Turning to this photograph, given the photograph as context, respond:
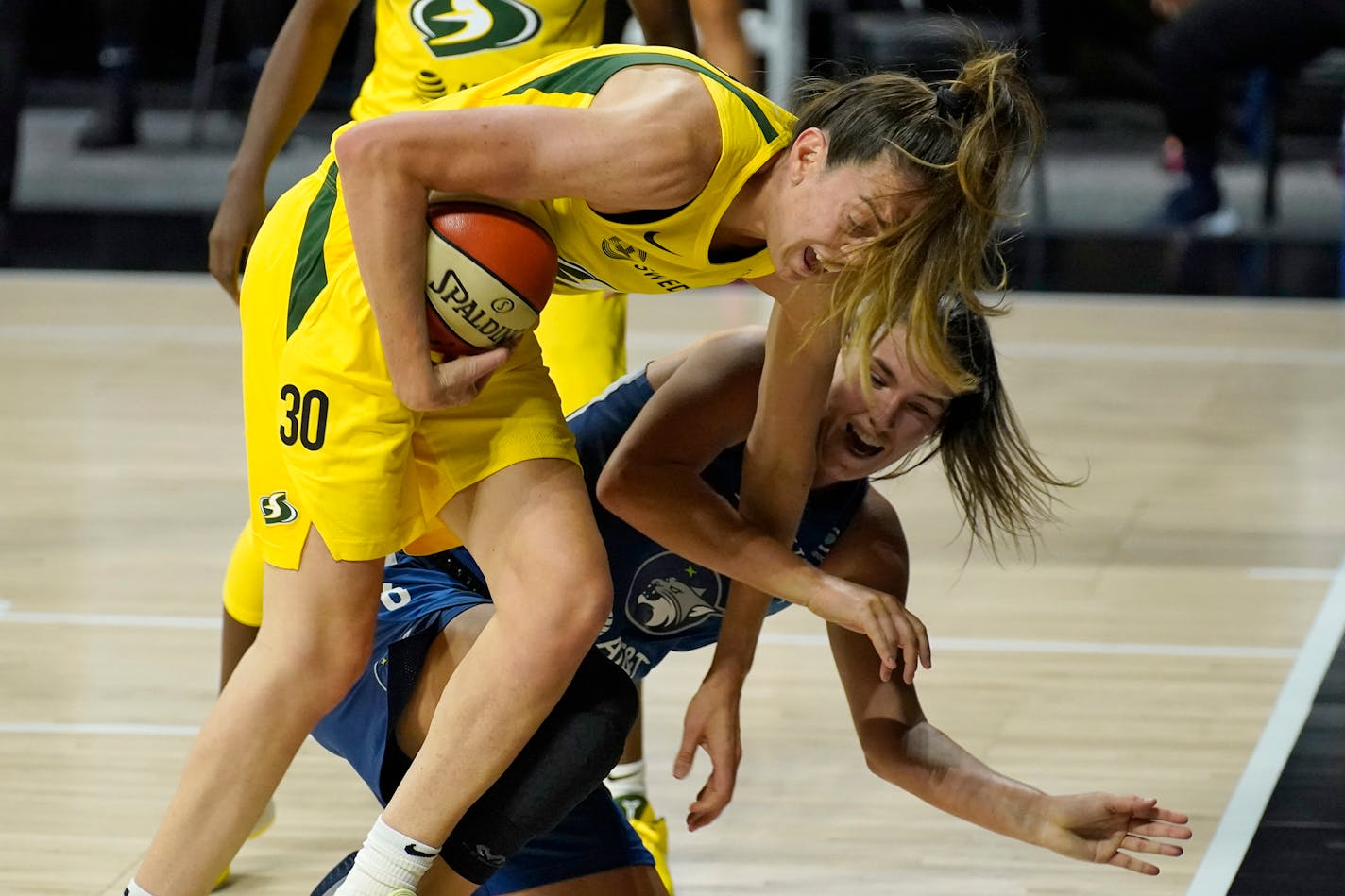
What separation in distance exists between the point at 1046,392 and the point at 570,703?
373cm

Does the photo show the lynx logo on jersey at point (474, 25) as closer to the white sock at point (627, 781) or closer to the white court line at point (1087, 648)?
the white sock at point (627, 781)

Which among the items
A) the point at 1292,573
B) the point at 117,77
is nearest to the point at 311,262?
the point at 1292,573

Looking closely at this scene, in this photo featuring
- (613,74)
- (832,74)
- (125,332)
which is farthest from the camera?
(832,74)

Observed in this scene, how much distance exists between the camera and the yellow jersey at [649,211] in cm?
215

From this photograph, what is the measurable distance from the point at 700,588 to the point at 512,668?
0.45 metres

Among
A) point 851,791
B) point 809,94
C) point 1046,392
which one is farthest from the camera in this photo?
point 1046,392

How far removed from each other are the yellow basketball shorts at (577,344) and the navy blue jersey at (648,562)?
372mm

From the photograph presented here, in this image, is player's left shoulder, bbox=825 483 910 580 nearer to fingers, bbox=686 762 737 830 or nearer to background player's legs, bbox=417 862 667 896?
fingers, bbox=686 762 737 830

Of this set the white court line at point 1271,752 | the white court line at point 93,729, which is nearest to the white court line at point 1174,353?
the white court line at point 1271,752

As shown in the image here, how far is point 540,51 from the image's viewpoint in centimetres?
308

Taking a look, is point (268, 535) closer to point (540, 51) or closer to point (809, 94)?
point (809, 94)

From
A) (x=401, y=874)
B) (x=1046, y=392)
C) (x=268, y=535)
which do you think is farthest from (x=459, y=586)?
(x=1046, y=392)

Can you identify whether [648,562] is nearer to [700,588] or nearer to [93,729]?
[700,588]

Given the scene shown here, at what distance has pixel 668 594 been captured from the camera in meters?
2.50
